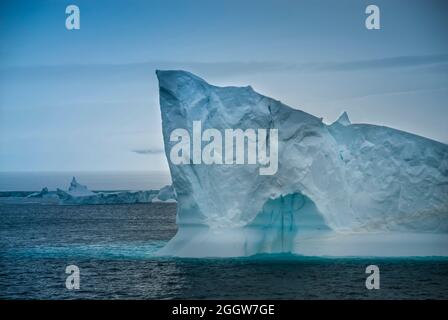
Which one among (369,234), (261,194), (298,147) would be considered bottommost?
(369,234)

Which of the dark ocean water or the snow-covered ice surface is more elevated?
the snow-covered ice surface

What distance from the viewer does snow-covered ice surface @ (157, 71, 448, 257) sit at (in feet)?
26.8

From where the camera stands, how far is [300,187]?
8195 millimetres

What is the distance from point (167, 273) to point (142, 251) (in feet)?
6.42

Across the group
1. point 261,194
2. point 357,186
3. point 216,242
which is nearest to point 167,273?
point 216,242

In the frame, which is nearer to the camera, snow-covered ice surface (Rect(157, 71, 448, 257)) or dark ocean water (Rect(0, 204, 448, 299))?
dark ocean water (Rect(0, 204, 448, 299))

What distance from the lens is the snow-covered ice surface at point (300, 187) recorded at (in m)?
8.18

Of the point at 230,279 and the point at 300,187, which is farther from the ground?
the point at 300,187

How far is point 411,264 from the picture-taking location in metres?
8.11

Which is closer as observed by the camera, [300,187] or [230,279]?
[230,279]

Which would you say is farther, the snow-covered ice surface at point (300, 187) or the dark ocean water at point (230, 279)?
the snow-covered ice surface at point (300, 187)

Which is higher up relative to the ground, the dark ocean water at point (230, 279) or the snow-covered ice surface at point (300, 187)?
the snow-covered ice surface at point (300, 187)

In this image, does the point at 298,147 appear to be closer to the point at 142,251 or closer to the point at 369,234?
the point at 369,234
